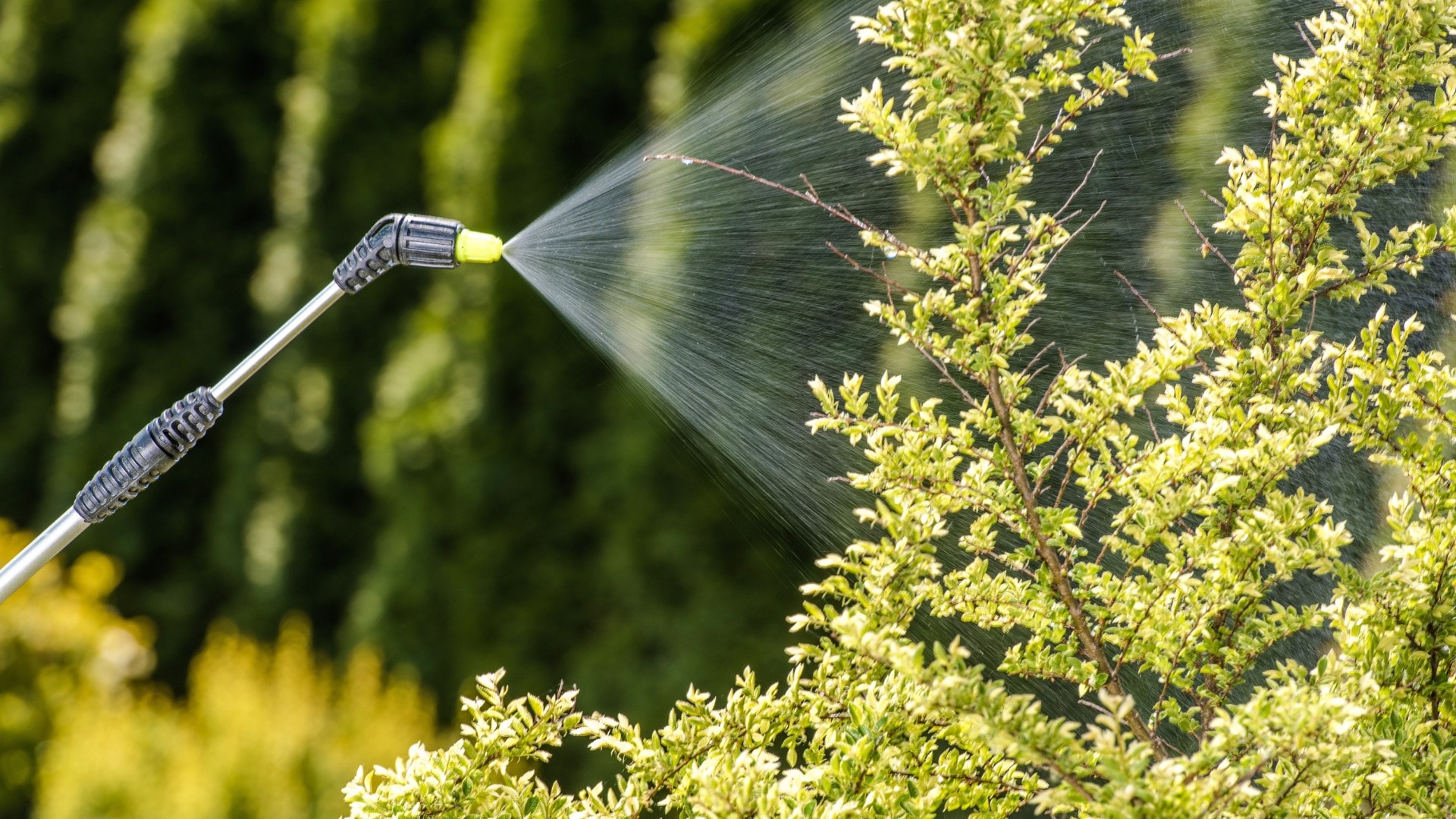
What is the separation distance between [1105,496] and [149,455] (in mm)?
1329

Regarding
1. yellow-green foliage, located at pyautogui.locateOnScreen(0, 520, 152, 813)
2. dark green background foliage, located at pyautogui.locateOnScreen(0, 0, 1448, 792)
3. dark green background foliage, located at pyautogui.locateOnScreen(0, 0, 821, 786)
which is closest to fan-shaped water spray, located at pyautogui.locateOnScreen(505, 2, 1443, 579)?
dark green background foliage, located at pyautogui.locateOnScreen(0, 0, 1448, 792)

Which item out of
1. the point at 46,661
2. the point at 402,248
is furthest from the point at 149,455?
the point at 46,661

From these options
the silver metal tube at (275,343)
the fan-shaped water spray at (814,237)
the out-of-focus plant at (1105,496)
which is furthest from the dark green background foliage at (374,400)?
the silver metal tube at (275,343)

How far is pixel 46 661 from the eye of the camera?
4.83 meters

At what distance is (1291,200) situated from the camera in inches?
67.9

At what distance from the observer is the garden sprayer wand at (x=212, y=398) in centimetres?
167

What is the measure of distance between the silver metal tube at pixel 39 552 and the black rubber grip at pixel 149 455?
2 cm

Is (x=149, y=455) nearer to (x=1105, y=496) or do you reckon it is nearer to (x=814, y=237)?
(x=1105, y=496)

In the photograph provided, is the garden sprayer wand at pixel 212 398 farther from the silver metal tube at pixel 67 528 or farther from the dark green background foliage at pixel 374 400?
the dark green background foliage at pixel 374 400

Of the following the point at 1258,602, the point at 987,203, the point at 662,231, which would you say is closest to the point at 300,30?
the point at 662,231

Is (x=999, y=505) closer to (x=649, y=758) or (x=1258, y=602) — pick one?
(x=1258, y=602)

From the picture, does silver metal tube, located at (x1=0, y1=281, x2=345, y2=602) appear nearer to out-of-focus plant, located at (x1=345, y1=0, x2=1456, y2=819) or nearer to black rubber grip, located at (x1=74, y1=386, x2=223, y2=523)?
black rubber grip, located at (x1=74, y1=386, x2=223, y2=523)

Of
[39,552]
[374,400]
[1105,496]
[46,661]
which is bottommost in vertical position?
[1105,496]

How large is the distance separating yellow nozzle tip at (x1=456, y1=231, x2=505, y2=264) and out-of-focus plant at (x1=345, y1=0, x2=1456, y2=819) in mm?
475
